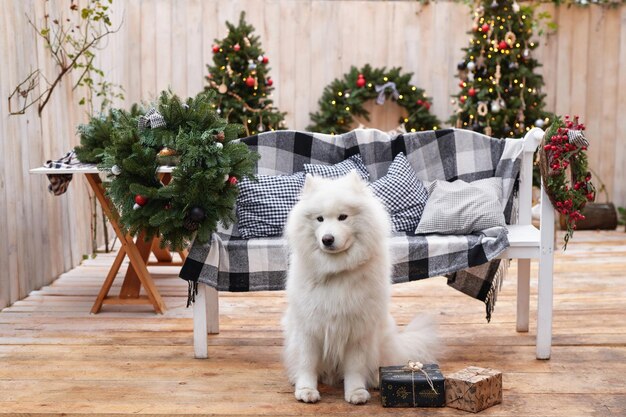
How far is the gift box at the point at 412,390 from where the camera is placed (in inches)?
102

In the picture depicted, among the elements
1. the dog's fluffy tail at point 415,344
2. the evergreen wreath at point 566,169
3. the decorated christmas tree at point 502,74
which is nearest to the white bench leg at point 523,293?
the evergreen wreath at point 566,169

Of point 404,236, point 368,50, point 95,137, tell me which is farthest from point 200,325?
point 368,50

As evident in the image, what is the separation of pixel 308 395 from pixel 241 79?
3881 mm

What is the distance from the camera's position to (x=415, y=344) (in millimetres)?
2980

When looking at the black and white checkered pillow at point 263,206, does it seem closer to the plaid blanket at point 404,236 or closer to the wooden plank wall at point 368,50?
the plaid blanket at point 404,236

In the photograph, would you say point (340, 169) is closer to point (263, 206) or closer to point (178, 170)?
point (263, 206)

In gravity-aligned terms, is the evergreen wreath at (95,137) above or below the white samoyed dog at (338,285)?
above

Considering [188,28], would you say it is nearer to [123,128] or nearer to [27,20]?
[27,20]

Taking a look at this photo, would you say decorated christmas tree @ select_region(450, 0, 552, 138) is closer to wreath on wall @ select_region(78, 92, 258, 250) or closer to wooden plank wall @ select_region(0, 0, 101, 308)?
wooden plank wall @ select_region(0, 0, 101, 308)

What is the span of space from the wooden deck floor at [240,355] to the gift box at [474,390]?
4 centimetres

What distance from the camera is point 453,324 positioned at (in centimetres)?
371

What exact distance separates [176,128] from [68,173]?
115cm

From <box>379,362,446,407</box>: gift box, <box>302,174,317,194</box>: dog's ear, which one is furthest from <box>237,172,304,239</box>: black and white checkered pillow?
<box>379,362,446,407</box>: gift box

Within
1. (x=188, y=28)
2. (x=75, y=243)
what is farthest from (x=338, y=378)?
(x=188, y=28)
